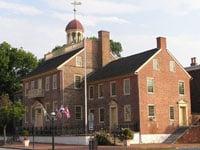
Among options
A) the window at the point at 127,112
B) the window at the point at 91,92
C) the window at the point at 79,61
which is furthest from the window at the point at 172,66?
the window at the point at 79,61

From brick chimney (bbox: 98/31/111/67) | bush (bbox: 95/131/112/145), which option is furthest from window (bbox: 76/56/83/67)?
bush (bbox: 95/131/112/145)

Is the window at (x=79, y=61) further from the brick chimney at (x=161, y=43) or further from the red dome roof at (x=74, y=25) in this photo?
the brick chimney at (x=161, y=43)

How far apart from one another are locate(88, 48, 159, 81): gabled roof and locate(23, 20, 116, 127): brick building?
1650mm

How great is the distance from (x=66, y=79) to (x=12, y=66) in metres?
18.4

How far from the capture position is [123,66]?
51.8 m

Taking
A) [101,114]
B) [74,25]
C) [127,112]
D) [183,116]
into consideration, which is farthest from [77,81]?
[183,116]

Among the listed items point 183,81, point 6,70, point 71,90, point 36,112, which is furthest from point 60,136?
Answer: point 6,70

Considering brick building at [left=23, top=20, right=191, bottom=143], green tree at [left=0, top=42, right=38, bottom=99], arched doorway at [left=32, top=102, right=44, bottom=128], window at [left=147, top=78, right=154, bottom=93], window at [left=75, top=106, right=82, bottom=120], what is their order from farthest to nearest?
1. green tree at [left=0, top=42, right=38, bottom=99]
2. arched doorway at [left=32, top=102, right=44, bottom=128]
3. window at [left=75, top=106, right=82, bottom=120]
4. window at [left=147, top=78, right=154, bottom=93]
5. brick building at [left=23, top=20, right=191, bottom=143]

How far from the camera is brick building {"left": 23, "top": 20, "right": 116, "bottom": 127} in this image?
54.1 meters

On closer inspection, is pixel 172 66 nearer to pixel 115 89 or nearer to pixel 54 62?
pixel 115 89

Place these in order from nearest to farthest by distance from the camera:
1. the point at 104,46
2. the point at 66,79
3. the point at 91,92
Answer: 1. the point at 66,79
2. the point at 91,92
3. the point at 104,46

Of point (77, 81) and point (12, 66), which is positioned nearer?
point (77, 81)

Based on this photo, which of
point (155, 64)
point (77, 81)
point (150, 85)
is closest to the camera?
point (150, 85)

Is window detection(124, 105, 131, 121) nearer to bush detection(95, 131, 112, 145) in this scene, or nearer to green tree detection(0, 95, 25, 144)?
bush detection(95, 131, 112, 145)
